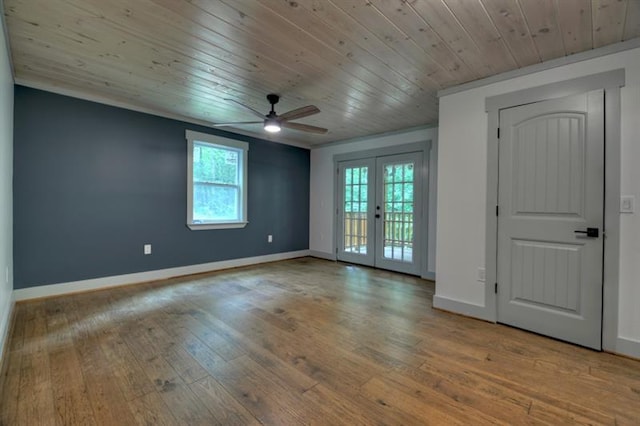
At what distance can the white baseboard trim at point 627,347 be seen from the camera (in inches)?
85.2

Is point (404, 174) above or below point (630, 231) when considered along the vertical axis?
above

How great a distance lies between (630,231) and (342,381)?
2395mm

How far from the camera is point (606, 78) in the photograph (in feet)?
7.49

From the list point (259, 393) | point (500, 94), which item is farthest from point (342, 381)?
point (500, 94)

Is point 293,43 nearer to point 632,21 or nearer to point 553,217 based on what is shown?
point 632,21

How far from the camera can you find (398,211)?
491 cm

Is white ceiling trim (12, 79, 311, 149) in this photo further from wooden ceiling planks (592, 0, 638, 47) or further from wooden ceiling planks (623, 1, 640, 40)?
wooden ceiling planks (623, 1, 640, 40)

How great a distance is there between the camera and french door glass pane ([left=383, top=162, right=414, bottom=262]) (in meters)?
4.77

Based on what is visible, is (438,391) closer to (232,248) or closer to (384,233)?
(384,233)

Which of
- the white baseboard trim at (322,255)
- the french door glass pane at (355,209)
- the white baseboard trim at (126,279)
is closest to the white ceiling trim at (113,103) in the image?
the french door glass pane at (355,209)

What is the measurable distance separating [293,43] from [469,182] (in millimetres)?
2108

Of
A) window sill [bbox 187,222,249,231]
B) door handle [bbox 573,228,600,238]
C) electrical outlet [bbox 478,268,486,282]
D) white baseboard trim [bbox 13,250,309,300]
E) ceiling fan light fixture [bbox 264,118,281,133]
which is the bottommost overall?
white baseboard trim [bbox 13,250,309,300]

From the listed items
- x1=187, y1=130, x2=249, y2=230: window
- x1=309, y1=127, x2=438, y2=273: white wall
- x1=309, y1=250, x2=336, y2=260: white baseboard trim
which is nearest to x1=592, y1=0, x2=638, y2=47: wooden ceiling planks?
x1=309, y1=127, x2=438, y2=273: white wall

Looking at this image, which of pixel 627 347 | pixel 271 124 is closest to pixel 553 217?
pixel 627 347
